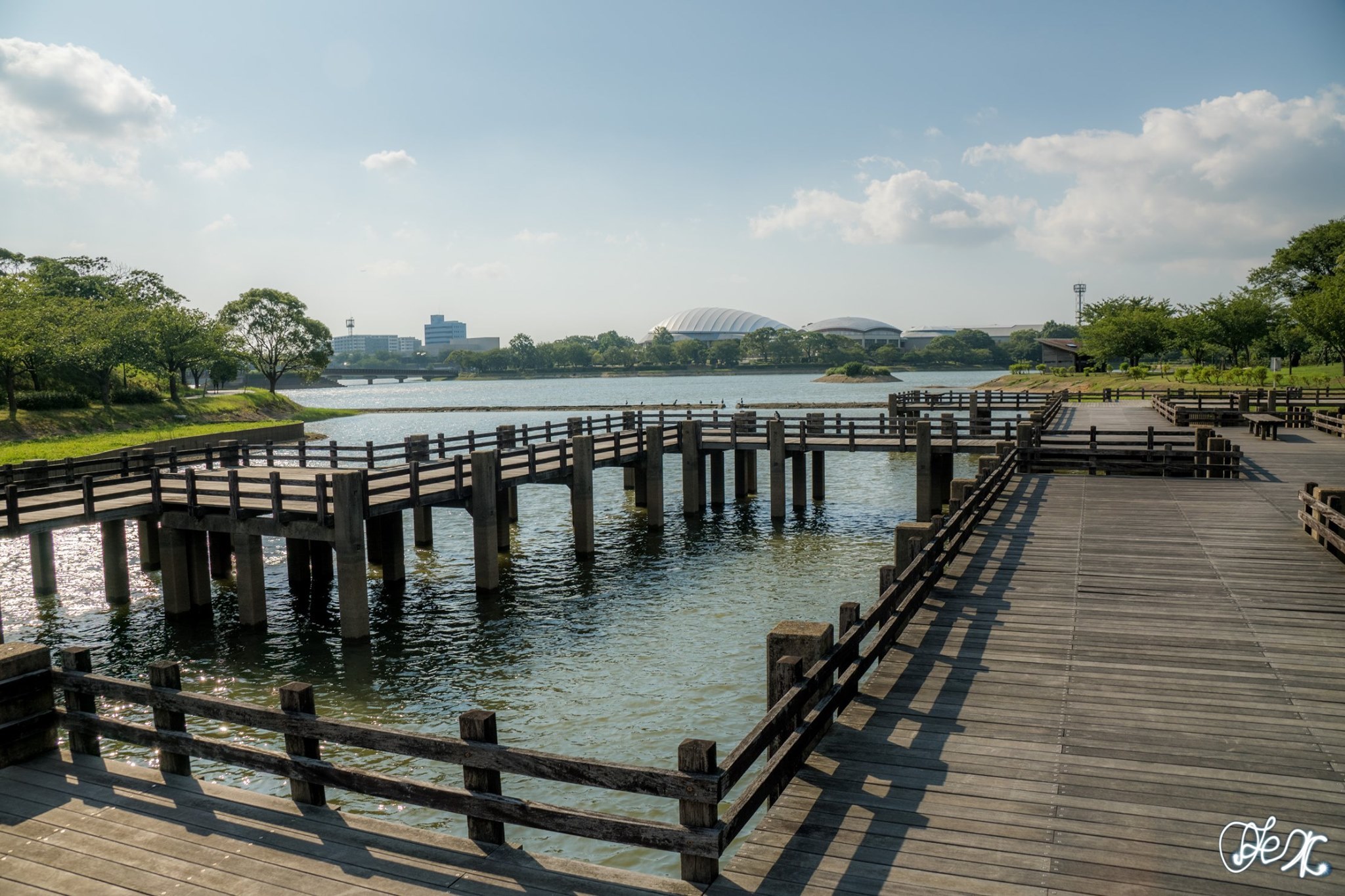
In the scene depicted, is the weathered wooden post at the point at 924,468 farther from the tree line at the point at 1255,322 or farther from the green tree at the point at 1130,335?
the green tree at the point at 1130,335

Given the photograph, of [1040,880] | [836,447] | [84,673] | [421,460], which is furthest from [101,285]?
[1040,880]

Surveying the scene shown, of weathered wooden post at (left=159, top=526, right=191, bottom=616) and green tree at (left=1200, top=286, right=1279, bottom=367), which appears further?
green tree at (left=1200, top=286, right=1279, bottom=367)

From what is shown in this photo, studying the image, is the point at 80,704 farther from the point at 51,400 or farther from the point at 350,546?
the point at 51,400

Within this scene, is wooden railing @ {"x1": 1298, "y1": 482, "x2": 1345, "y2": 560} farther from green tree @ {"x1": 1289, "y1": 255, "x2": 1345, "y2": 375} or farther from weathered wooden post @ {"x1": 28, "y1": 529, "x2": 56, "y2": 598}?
green tree @ {"x1": 1289, "y1": 255, "x2": 1345, "y2": 375}

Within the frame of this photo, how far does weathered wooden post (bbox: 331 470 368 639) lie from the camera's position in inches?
749

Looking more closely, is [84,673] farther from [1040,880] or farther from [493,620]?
[493,620]

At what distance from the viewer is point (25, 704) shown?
8312 millimetres

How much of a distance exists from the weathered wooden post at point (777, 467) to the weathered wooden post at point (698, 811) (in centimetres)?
2706

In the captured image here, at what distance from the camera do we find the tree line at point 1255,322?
300 ft

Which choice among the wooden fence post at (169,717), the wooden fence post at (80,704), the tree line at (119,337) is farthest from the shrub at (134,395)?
the wooden fence post at (169,717)

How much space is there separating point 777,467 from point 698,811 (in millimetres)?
27847

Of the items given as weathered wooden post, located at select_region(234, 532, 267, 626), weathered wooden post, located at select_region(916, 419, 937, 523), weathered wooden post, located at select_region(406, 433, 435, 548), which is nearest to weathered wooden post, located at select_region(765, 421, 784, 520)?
weathered wooden post, located at select_region(916, 419, 937, 523)

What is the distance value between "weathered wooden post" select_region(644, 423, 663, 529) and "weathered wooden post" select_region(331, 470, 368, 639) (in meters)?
13.5

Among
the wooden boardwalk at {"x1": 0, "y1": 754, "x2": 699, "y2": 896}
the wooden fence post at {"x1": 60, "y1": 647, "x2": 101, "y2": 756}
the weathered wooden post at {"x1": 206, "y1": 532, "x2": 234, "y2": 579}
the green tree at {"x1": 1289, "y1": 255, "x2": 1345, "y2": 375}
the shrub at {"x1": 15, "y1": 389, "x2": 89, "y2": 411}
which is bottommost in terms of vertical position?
the weathered wooden post at {"x1": 206, "y1": 532, "x2": 234, "y2": 579}
